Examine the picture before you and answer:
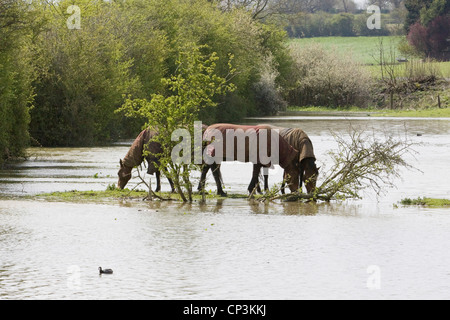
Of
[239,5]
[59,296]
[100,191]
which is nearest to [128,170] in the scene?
[100,191]

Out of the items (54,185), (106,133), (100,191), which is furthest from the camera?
(106,133)

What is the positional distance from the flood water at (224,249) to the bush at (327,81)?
61.0 meters

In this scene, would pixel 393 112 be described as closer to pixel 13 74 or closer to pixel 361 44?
pixel 13 74

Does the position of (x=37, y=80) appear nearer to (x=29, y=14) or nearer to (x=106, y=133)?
(x=106, y=133)

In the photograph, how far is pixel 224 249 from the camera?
1245 centimetres

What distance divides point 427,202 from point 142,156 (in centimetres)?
617

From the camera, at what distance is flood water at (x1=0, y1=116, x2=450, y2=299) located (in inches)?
392

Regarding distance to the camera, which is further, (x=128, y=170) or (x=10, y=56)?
(x=10, y=56)

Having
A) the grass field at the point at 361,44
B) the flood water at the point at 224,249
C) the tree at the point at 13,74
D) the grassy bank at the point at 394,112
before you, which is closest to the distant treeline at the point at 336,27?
the grass field at the point at 361,44

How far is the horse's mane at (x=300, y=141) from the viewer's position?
61.1 ft

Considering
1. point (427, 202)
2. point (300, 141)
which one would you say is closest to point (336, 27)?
point (300, 141)

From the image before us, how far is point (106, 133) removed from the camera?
38469 millimetres

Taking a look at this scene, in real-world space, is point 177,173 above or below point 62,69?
below
